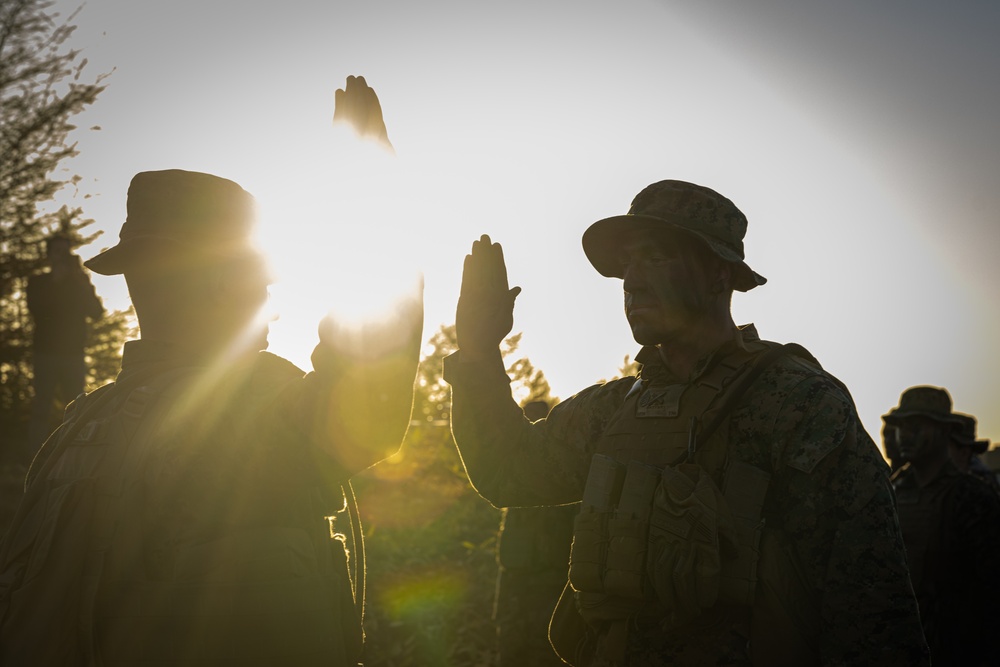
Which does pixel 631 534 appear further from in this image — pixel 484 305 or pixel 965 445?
pixel 965 445

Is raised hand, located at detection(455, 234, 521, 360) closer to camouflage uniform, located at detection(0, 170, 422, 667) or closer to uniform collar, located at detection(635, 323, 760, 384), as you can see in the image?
uniform collar, located at detection(635, 323, 760, 384)

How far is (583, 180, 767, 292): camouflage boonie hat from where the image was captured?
3.51 meters

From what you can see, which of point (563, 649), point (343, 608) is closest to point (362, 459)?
point (343, 608)

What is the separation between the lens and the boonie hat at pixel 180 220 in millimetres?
3436

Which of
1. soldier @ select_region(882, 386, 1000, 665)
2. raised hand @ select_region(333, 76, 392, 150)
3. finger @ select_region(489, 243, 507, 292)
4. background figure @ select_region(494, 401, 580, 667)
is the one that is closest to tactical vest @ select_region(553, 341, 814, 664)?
finger @ select_region(489, 243, 507, 292)

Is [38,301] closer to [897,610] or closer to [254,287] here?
[254,287]

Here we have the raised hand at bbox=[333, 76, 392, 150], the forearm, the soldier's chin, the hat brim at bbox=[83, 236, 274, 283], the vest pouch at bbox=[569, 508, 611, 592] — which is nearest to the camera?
the raised hand at bbox=[333, 76, 392, 150]

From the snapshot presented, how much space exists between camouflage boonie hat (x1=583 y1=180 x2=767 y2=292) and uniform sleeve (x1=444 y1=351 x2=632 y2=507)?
734 millimetres

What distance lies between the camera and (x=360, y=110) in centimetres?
268

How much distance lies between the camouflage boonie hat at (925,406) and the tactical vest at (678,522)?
21.2 ft

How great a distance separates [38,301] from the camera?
9.06 meters

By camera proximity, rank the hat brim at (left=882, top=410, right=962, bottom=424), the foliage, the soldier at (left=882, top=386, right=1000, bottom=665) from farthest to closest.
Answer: the foliage
the hat brim at (left=882, top=410, right=962, bottom=424)
the soldier at (left=882, top=386, right=1000, bottom=665)

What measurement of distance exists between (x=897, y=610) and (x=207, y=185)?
9.81ft

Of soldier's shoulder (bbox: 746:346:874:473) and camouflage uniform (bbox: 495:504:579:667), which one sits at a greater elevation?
soldier's shoulder (bbox: 746:346:874:473)
